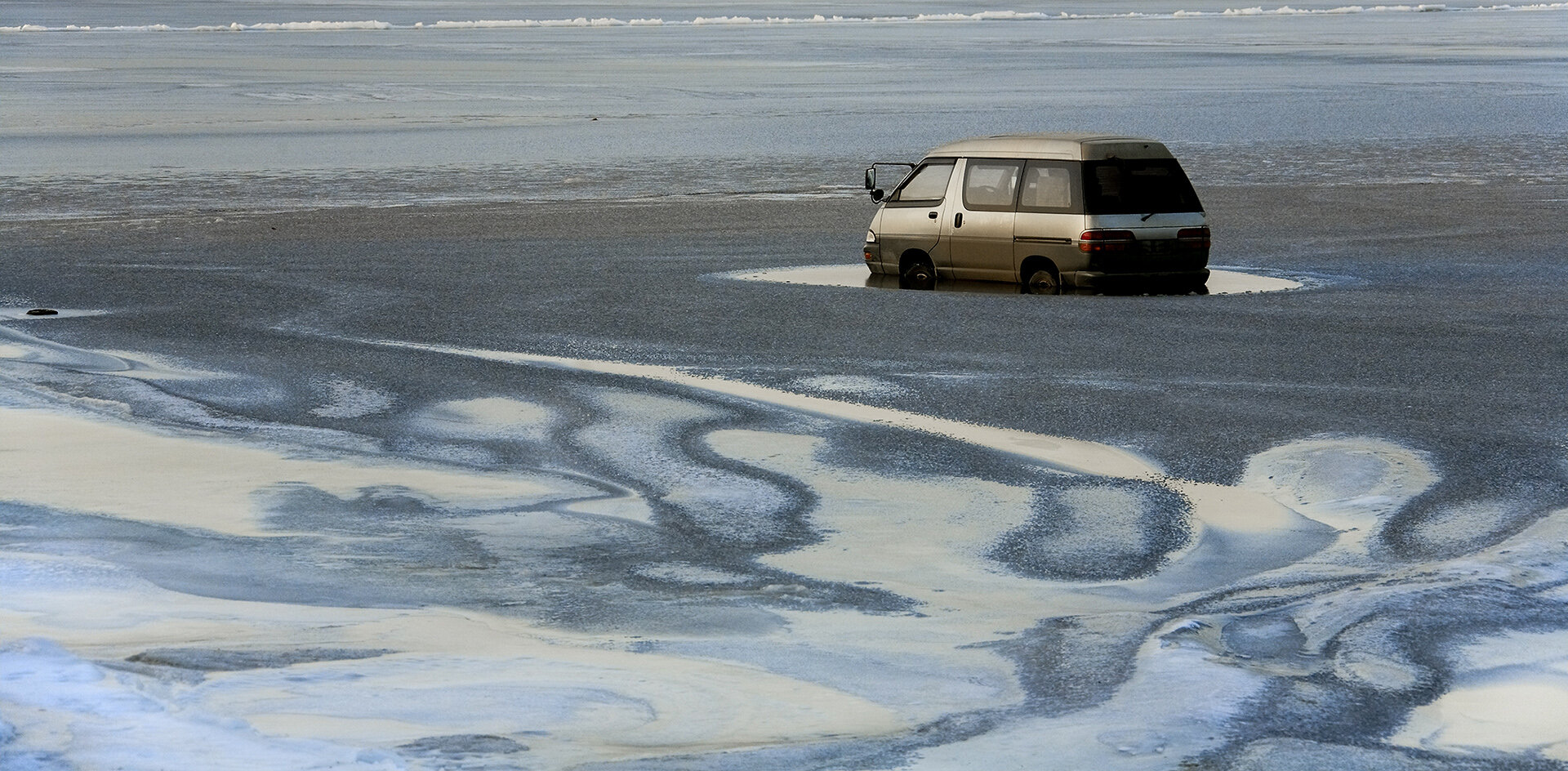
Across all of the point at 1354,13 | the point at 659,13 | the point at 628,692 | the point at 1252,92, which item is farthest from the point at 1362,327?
the point at 659,13

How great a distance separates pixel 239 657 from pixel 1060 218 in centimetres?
1301

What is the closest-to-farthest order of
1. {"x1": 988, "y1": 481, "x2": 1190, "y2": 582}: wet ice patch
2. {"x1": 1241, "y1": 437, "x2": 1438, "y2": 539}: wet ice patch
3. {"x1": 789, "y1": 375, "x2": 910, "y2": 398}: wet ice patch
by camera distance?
{"x1": 988, "y1": 481, "x2": 1190, "y2": 582}: wet ice patch
{"x1": 1241, "y1": 437, "x2": 1438, "y2": 539}: wet ice patch
{"x1": 789, "y1": 375, "x2": 910, "y2": 398}: wet ice patch

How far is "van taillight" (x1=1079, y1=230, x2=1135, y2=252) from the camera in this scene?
1814cm

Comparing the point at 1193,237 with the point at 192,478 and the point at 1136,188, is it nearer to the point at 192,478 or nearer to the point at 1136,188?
the point at 1136,188

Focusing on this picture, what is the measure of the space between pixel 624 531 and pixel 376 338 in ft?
23.1

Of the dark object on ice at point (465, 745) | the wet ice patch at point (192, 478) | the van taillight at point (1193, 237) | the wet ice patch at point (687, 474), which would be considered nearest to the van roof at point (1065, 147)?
the van taillight at point (1193, 237)

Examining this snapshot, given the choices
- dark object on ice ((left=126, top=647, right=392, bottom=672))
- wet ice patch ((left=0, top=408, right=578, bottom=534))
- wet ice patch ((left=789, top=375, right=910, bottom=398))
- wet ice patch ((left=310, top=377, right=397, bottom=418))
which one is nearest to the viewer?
dark object on ice ((left=126, top=647, right=392, bottom=672))

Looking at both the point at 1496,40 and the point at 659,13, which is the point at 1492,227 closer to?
the point at 1496,40

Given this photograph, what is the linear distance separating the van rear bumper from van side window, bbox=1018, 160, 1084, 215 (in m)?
0.67

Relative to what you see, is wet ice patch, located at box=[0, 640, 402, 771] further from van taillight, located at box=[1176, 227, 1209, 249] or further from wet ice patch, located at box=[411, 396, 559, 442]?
van taillight, located at box=[1176, 227, 1209, 249]

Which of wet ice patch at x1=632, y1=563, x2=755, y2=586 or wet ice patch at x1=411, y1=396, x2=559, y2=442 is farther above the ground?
wet ice patch at x1=632, y1=563, x2=755, y2=586

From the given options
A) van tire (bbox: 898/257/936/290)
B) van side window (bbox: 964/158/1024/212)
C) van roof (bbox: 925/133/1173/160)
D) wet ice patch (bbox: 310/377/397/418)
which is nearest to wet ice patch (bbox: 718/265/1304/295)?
van tire (bbox: 898/257/936/290)

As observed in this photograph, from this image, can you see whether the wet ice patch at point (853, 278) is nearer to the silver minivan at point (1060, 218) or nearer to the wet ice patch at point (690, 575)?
the silver minivan at point (1060, 218)

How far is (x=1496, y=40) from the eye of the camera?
103 meters
